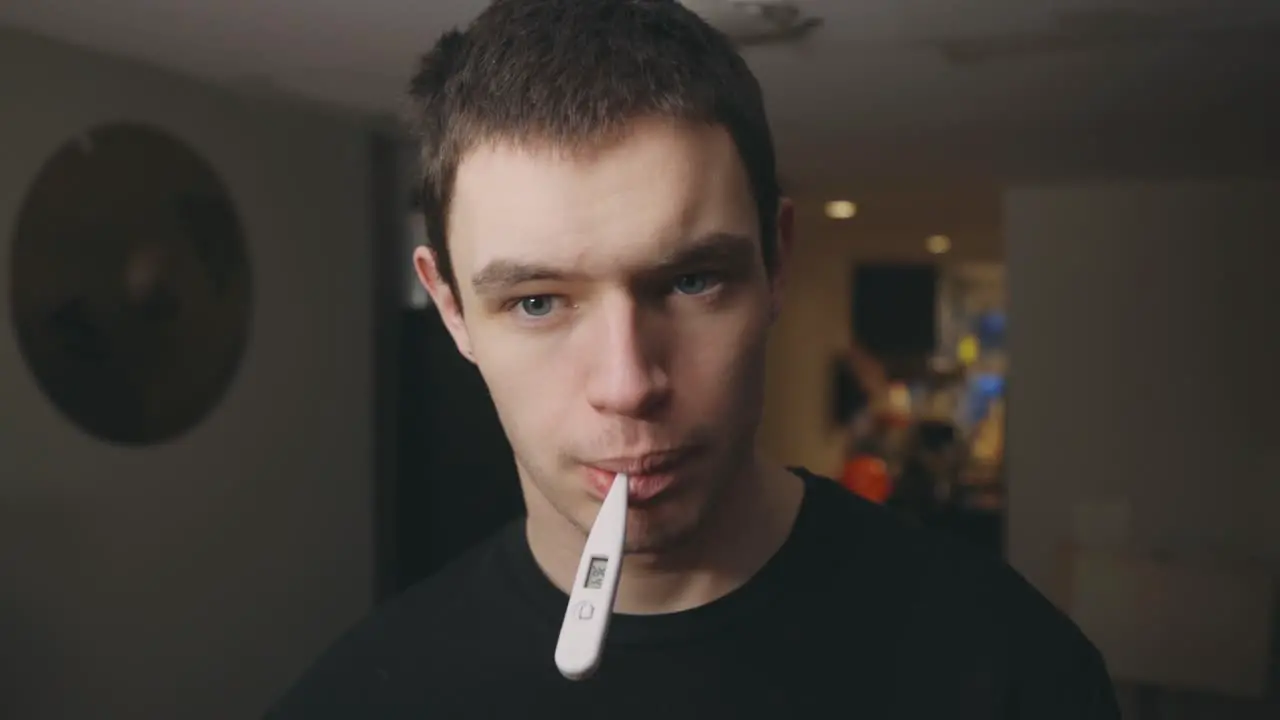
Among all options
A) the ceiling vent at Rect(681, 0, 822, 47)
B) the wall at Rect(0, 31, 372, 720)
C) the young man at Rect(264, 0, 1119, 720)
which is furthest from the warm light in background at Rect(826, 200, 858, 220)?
the young man at Rect(264, 0, 1119, 720)

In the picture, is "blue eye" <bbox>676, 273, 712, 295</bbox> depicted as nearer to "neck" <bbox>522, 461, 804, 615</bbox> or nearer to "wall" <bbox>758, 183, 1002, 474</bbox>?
"neck" <bbox>522, 461, 804, 615</bbox>

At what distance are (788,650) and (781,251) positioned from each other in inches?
9.9

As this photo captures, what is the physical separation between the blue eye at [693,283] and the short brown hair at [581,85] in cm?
6

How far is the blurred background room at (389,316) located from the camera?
1.40m

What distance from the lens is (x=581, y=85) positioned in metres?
0.59

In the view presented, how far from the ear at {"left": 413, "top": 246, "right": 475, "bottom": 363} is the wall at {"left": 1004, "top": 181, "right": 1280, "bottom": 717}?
2257 millimetres

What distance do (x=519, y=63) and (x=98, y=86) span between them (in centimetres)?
113

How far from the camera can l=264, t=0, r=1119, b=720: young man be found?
0.57 metres

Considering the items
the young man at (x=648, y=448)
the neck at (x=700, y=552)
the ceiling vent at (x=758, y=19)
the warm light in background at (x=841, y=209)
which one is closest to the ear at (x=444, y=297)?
the young man at (x=648, y=448)

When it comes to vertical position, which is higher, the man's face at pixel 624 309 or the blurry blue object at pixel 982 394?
the man's face at pixel 624 309

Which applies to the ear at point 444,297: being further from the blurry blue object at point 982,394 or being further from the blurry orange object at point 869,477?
the blurry blue object at point 982,394

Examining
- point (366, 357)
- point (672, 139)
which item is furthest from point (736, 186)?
point (366, 357)

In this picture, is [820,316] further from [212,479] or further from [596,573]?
[596,573]

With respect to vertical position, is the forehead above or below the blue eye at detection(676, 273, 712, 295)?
above
